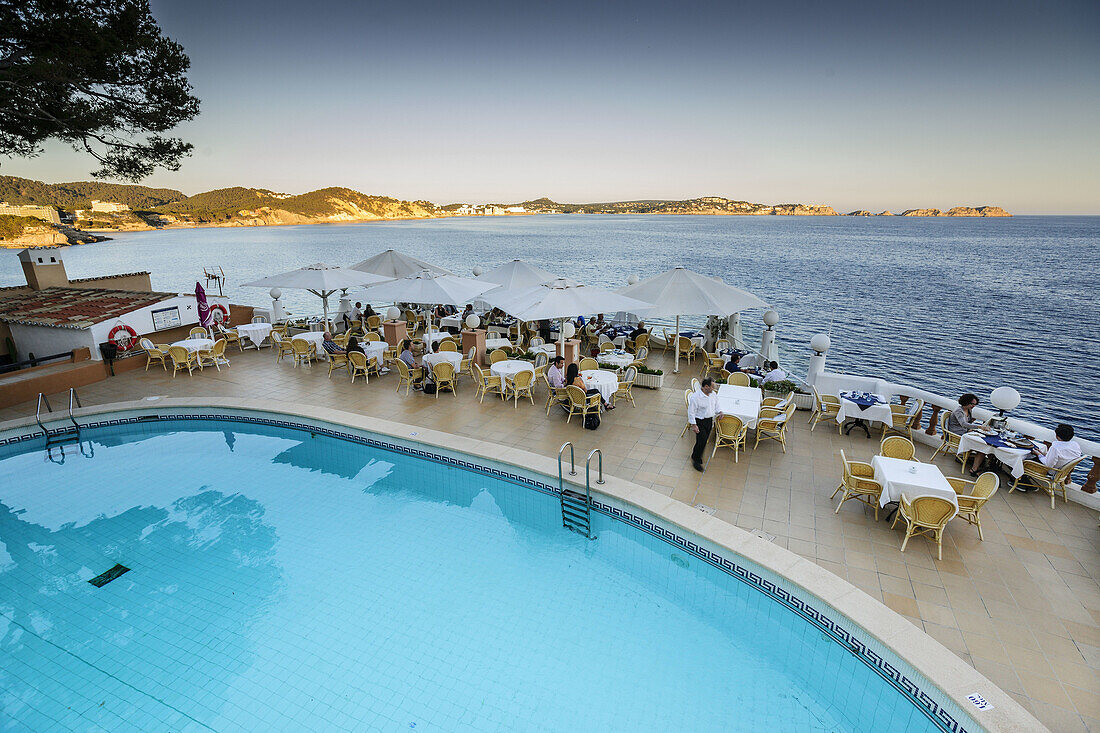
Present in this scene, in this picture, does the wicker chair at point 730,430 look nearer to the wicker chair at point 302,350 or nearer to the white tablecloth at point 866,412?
the white tablecloth at point 866,412

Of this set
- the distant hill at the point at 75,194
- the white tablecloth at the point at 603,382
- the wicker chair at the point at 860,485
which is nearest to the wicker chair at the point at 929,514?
the wicker chair at the point at 860,485

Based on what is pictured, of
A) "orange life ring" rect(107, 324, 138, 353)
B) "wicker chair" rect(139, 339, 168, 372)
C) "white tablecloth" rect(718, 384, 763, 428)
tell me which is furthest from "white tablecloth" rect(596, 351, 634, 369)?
"orange life ring" rect(107, 324, 138, 353)

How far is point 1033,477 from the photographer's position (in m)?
5.86

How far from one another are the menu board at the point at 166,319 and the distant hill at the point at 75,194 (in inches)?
1143

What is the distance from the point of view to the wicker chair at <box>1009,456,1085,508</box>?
5633 millimetres

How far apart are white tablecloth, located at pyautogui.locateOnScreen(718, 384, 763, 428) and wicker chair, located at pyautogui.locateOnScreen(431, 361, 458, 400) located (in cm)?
517

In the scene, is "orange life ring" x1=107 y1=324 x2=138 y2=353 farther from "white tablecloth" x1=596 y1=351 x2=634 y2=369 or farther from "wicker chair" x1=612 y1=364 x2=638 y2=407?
"wicker chair" x1=612 y1=364 x2=638 y2=407

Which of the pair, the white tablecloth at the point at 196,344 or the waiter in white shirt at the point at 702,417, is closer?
the waiter in white shirt at the point at 702,417

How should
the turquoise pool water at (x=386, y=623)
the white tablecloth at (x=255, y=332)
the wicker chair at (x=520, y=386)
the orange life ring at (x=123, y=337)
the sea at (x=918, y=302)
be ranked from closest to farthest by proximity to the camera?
the turquoise pool water at (x=386, y=623) → the wicker chair at (x=520, y=386) → the orange life ring at (x=123, y=337) → the white tablecloth at (x=255, y=332) → the sea at (x=918, y=302)

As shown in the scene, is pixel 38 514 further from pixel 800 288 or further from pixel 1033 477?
pixel 800 288

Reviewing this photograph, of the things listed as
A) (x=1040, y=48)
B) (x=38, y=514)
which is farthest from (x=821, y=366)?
(x=1040, y=48)

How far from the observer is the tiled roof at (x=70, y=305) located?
11.8m

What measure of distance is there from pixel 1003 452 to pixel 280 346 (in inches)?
574

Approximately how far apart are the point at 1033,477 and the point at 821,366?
3161 millimetres
